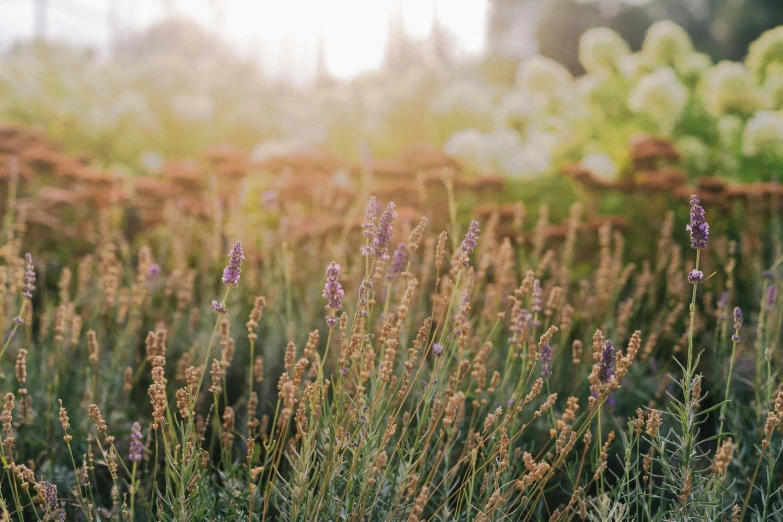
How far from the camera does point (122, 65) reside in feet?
34.1

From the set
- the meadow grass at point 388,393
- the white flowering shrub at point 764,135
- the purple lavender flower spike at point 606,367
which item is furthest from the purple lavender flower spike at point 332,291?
the white flowering shrub at point 764,135

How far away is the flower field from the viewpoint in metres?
1.27

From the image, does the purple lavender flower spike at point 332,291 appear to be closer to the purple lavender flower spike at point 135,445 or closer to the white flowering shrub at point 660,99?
the purple lavender flower spike at point 135,445

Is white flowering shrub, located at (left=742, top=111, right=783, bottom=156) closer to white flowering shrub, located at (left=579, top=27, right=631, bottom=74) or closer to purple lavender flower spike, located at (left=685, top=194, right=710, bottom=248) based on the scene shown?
white flowering shrub, located at (left=579, top=27, right=631, bottom=74)

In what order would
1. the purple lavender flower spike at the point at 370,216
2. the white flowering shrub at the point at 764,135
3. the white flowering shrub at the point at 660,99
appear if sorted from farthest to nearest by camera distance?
the white flowering shrub at the point at 660,99
the white flowering shrub at the point at 764,135
the purple lavender flower spike at the point at 370,216

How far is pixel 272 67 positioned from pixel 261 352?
2369cm

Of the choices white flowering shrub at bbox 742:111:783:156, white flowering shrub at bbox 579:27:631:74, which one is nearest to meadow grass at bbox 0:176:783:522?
white flowering shrub at bbox 742:111:783:156

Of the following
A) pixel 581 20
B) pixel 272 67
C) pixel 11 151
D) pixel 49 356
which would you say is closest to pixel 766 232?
pixel 49 356

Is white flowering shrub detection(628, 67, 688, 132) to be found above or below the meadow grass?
above

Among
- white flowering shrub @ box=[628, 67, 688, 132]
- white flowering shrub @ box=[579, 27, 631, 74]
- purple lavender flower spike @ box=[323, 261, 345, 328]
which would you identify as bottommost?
purple lavender flower spike @ box=[323, 261, 345, 328]

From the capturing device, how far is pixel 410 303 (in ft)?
5.94

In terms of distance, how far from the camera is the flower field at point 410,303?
127cm

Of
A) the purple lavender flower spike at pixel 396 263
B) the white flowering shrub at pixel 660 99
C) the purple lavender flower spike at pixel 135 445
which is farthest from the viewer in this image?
the white flowering shrub at pixel 660 99

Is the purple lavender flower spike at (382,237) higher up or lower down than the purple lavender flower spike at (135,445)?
higher up
